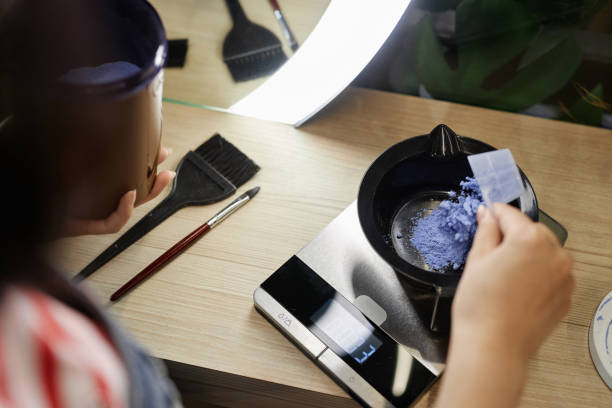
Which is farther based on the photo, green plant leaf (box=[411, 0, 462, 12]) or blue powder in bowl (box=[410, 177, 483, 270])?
green plant leaf (box=[411, 0, 462, 12])

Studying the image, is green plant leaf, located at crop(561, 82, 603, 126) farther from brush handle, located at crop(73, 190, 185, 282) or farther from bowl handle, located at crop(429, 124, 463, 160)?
brush handle, located at crop(73, 190, 185, 282)

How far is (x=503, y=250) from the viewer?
1.40ft

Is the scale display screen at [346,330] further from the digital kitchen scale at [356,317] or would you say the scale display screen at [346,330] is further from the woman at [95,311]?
the woman at [95,311]

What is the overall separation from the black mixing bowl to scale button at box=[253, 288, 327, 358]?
0.43ft

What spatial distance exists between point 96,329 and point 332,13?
503 mm

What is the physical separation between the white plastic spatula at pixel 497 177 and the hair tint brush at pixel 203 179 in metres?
0.32

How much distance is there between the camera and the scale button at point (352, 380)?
562 mm

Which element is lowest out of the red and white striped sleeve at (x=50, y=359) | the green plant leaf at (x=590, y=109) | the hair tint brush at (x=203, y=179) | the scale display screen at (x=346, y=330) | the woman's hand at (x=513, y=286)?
the scale display screen at (x=346, y=330)

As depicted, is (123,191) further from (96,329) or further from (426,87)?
(426,87)

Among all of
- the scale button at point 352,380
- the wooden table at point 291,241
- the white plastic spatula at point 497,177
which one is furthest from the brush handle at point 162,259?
the white plastic spatula at point 497,177

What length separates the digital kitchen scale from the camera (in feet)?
1.88

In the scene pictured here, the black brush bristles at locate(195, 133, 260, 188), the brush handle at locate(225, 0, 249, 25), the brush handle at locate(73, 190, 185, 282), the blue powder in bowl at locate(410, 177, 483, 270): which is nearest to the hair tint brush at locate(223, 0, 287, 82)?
the brush handle at locate(225, 0, 249, 25)

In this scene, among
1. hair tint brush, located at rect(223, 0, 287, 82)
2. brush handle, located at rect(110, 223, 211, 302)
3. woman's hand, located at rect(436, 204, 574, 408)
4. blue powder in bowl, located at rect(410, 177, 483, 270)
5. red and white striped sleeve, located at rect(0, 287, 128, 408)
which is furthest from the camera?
hair tint brush, located at rect(223, 0, 287, 82)

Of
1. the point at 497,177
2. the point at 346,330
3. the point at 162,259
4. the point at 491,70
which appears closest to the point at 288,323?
the point at 346,330
